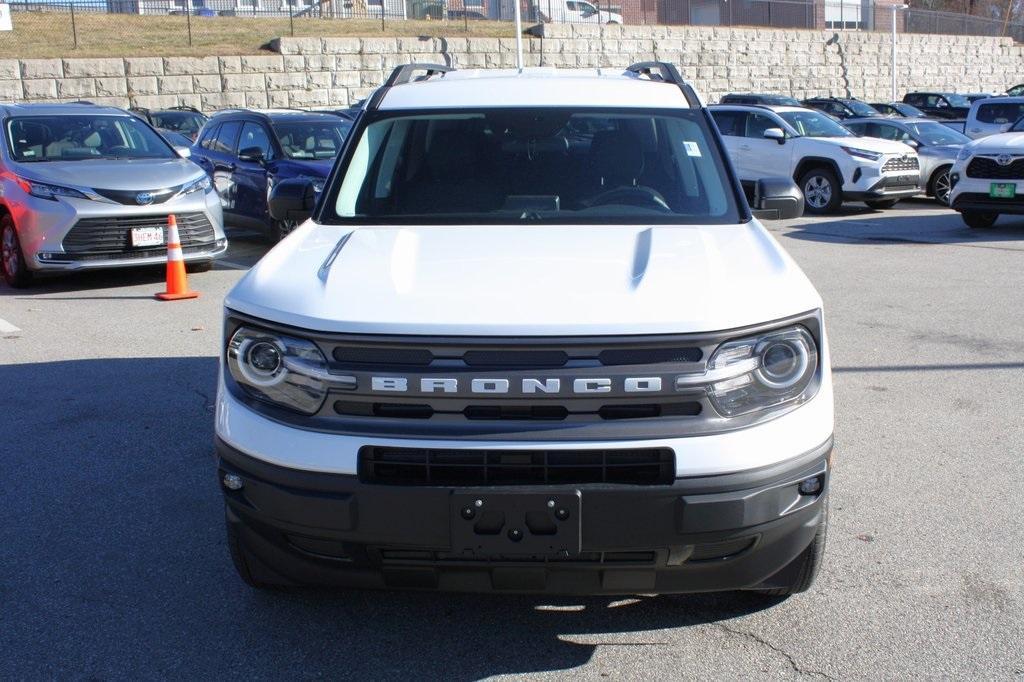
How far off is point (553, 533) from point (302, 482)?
28.6 inches

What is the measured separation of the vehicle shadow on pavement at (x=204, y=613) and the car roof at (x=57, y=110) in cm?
738

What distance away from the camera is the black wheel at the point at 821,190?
55.4ft

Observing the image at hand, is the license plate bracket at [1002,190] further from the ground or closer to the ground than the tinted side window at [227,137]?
closer to the ground

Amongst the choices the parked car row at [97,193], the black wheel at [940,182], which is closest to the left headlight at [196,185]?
the parked car row at [97,193]

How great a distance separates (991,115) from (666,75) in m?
19.0

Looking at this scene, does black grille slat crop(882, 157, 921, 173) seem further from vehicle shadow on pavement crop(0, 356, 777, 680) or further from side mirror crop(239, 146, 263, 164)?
vehicle shadow on pavement crop(0, 356, 777, 680)

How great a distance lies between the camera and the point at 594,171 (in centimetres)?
476

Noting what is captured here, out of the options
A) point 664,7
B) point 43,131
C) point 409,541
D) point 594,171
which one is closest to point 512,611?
Result: point 409,541

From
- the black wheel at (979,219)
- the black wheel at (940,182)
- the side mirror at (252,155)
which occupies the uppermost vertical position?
the side mirror at (252,155)

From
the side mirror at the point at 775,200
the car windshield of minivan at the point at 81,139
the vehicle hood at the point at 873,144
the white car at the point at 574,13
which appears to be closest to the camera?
the side mirror at the point at 775,200

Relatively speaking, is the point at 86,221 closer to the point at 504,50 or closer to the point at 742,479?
the point at 742,479

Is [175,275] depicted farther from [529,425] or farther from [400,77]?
[529,425]

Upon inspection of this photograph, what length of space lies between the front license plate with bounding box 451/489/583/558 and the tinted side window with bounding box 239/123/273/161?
10962mm

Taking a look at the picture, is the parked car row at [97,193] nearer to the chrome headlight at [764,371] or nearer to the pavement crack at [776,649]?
the pavement crack at [776,649]
